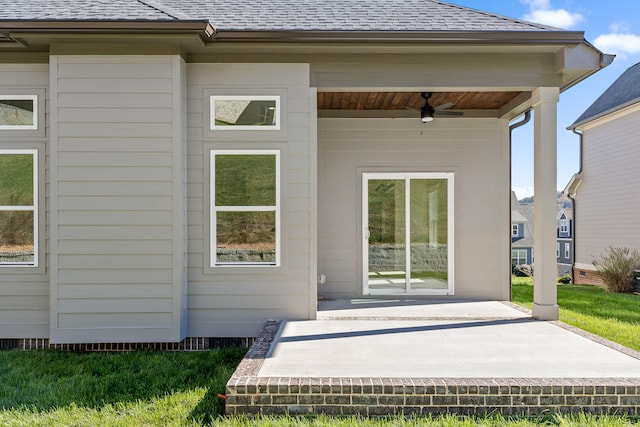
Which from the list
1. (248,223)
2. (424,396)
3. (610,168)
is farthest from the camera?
(610,168)

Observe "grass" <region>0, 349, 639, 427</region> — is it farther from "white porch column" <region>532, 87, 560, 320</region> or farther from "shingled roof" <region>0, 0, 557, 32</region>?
"shingled roof" <region>0, 0, 557, 32</region>

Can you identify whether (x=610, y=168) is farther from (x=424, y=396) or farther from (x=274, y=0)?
(x=424, y=396)

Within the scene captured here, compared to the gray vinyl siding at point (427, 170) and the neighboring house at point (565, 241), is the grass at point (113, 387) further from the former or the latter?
the neighboring house at point (565, 241)

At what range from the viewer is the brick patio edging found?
3117 mm

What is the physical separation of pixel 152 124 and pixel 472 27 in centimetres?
351

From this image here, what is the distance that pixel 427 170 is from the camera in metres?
6.99

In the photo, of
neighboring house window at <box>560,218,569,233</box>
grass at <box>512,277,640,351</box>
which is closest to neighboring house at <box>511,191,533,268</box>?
neighboring house window at <box>560,218,569,233</box>

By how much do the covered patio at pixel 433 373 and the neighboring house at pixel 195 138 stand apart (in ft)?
3.29

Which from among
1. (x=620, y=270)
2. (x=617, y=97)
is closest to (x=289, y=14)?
(x=620, y=270)

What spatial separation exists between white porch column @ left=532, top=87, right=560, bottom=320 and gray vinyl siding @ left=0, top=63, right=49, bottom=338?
5.40m

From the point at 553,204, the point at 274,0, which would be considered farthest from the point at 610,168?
the point at 274,0

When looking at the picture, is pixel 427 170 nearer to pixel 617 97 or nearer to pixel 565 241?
pixel 617 97

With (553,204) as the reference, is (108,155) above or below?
above

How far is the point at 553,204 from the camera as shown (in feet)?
17.1
